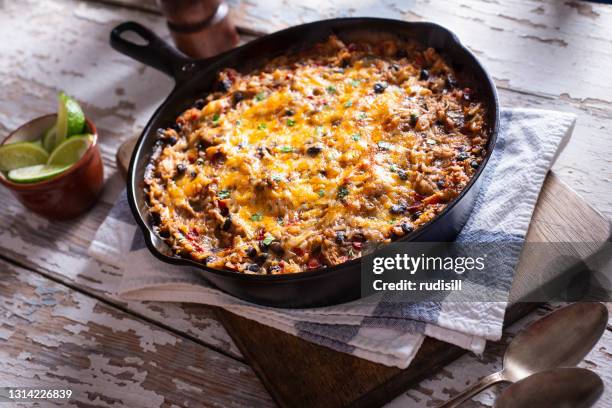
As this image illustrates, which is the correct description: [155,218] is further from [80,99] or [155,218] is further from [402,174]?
[80,99]

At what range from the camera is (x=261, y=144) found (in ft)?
9.60

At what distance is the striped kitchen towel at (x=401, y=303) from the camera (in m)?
2.36

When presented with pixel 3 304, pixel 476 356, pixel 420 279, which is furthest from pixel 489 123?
pixel 3 304

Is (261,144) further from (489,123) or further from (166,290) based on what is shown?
(489,123)

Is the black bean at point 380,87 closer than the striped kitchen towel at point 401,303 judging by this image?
No

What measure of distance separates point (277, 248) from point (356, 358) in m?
0.52

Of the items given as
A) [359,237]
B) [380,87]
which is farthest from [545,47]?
[359,237]

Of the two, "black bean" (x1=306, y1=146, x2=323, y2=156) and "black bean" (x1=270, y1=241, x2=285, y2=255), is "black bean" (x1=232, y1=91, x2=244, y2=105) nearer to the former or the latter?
"black bean" (x1=306, y1=146, x2=323, y2=156)

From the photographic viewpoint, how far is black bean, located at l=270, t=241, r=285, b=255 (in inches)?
99.3

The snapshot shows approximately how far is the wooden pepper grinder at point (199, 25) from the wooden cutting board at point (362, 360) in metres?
1.80

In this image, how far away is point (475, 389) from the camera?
87.5 inches

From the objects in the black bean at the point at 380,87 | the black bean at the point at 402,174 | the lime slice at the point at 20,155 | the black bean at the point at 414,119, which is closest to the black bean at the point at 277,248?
the black bean at the point at 402,174

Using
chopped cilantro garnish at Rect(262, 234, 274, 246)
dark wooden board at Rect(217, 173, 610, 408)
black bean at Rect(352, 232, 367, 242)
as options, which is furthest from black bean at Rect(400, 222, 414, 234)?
chopped cilantro garnish at Rect(262, 234, 274, 246)

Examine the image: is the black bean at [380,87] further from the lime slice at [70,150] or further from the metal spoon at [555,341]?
the lime slice at [70,150]
